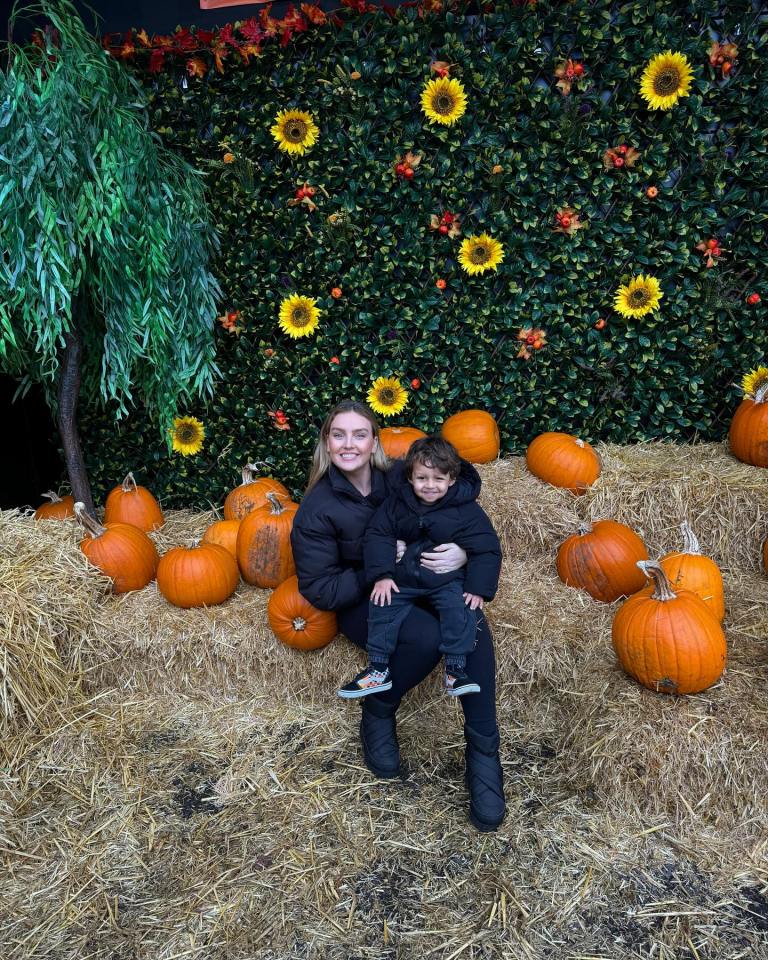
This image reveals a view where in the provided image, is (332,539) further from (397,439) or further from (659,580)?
(659,580)

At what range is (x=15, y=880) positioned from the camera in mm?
2145

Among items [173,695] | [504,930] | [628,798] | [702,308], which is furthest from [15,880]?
[702,308]

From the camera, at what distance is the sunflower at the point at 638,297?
11.7 ft

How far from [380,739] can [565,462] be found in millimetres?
1783

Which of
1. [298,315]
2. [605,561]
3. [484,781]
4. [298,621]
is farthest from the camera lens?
[298,315]

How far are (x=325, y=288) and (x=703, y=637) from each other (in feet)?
8.66

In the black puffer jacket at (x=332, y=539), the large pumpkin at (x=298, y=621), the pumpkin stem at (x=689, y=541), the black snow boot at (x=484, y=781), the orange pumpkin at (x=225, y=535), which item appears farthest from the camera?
the orange pumpkin at (x=225, y=535)

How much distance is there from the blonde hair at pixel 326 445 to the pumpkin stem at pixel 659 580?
1.10 m

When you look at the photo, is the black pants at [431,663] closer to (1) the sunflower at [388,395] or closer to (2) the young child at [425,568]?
(2) the young child at [425,568]

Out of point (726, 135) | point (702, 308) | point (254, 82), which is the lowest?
point (702, 308)

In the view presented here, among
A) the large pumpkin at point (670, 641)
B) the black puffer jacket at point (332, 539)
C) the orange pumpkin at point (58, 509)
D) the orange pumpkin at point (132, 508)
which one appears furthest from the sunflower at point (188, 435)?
the large pumpkin at point (670, 641)

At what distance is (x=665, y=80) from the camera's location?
330cm

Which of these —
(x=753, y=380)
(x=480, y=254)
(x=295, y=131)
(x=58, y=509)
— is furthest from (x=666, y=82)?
(x=58, y=509)

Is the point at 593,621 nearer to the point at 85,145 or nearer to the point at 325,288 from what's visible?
the point at 325,288
